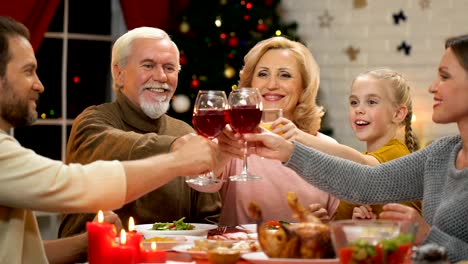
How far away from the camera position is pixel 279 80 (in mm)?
3883

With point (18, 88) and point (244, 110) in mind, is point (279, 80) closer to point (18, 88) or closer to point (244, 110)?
point (244, 110)

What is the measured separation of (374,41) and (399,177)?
341 centimetres

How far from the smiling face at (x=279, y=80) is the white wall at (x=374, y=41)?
230 centimetres

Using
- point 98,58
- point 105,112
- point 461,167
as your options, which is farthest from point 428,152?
point 98,58

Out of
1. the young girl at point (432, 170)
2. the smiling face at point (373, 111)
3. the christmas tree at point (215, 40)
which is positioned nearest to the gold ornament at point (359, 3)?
the christmas tree at point (215, 40)

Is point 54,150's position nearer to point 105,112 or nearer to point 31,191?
point 105,112

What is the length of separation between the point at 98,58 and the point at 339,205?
297 centimetres

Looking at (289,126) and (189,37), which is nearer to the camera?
(289,126)

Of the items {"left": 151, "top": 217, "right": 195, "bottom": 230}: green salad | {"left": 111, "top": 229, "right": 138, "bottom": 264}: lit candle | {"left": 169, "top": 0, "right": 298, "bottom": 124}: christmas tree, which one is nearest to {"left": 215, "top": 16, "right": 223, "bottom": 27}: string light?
{"left": 169, "top": 0, "right": 298, "bottom": 124}: christmas tree

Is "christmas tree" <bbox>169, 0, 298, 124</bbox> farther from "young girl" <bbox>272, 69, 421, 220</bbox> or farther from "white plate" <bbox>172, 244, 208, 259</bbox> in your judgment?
"white plate" <bbox>172, 244, 208, 259</bbox>

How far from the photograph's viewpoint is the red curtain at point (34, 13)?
5.33 m

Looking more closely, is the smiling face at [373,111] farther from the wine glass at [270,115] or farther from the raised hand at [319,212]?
the wine glass at [270,115]

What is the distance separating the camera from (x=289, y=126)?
312 cm

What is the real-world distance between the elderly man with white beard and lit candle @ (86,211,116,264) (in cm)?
121
